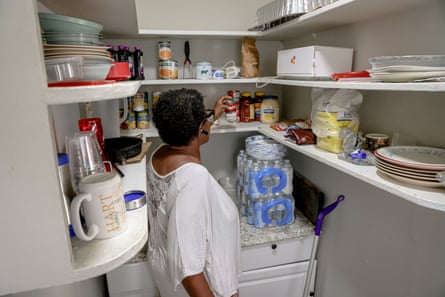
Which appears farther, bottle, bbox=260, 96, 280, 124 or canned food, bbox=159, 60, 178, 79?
bottle, bbox=260, 96, 280, 124

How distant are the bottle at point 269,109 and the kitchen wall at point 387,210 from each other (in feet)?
1.37

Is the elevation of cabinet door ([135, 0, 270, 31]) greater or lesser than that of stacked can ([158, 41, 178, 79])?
greater

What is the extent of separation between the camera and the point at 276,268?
164cm

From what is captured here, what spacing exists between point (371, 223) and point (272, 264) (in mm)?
636

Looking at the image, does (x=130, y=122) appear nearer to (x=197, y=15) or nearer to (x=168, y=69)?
(x=168, y=69)

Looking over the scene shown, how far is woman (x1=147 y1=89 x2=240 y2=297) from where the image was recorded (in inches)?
38.2

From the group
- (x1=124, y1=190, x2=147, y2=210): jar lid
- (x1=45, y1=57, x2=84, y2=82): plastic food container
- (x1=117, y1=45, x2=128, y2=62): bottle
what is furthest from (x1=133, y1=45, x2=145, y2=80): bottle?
(x1=45, y1=57, x2=84, y2=82): plastic food container

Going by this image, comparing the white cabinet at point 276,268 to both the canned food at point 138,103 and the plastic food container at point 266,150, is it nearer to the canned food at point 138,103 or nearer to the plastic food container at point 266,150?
the plastic food container at point 266,150

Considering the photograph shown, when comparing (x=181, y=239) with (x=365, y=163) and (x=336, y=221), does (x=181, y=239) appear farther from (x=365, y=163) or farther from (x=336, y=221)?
(x=336, y=221)

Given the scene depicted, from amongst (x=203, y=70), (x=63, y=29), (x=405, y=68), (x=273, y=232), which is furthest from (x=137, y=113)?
(x=405, y=68)

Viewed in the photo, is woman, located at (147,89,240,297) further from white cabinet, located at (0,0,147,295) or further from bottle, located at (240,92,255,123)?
bottle, located at (240,92,255,123)

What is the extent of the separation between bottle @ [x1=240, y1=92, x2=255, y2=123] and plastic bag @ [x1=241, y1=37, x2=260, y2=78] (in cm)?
18

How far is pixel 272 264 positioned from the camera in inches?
64.3

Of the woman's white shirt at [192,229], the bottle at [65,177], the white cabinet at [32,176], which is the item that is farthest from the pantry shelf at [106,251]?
the woman's white shirt at [192,229]
